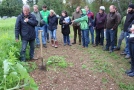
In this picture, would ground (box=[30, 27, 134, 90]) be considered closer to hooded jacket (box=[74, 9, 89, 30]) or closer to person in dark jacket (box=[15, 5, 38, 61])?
person in dark jacket (box=[15, 5, 38, 61])

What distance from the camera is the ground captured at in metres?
5.04

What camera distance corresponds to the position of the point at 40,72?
5629 millimetres

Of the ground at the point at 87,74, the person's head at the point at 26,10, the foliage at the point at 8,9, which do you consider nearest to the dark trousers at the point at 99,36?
the ground at the point at 87,74

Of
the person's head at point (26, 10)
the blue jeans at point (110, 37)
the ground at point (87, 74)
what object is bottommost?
the ground at point (87, 74)

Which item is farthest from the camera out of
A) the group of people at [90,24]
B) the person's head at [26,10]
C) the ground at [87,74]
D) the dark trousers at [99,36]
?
the dark trousers at [99,36]

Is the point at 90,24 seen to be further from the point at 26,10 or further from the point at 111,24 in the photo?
the point at 26,10

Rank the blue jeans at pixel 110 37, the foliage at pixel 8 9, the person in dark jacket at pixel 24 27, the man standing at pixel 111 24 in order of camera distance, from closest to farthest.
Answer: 1. the person in dark jacket at pixel 24 27
2. the man standing at pixel 111 24
3. the blue jeans at pixel 110 37
4. the foliage at pixel 8 9

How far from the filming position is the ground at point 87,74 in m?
5.04

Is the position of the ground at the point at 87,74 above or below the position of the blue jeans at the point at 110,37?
below

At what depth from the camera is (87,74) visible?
5.73 meters

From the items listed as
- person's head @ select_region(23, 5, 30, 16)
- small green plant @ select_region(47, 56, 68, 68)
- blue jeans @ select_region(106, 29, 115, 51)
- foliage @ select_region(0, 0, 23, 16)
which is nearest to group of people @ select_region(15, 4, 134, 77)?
blue jeans @ select_region(106, 29, 115, 51)

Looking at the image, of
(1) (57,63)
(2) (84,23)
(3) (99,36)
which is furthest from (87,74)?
(3) (99,36)

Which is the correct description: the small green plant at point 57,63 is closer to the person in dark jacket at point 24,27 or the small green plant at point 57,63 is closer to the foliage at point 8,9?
the person in dark jacket at point 24,27

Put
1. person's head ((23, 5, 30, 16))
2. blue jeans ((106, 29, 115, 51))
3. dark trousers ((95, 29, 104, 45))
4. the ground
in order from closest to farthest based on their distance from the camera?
the ground < person's head ((23, 5, 30, 16)) < blue jeans ((106, 29, 115, 51)) < dark trousers ((95, 29, 104, 45))
